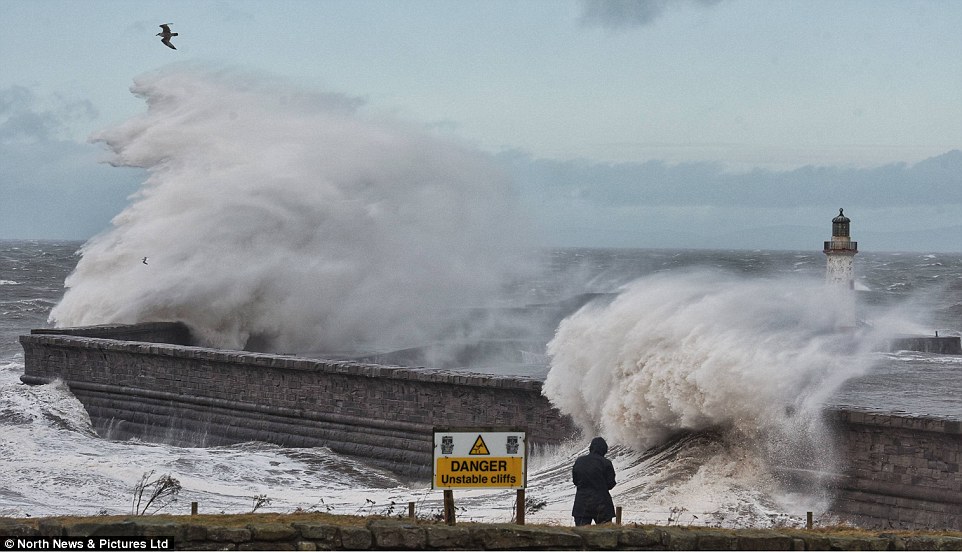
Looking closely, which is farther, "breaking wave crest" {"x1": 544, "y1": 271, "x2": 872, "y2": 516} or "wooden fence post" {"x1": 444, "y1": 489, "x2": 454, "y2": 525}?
"breaking wave crest" {"x1": 544, "y1": 271, "x2": 872, "y2": 516}

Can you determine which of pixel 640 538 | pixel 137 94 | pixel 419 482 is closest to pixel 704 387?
pixel 419 482

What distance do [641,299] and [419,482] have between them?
149 inches

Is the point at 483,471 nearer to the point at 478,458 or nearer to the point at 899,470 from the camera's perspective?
the point at 478,458

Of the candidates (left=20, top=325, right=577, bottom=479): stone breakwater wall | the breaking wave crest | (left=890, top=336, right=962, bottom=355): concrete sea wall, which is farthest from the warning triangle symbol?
(left=890, top=336, right=962, bottom=355): concrete sea wall

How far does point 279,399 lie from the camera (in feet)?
57.1

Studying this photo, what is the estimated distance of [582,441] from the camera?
14203mm

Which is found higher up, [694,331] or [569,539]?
[694,331]

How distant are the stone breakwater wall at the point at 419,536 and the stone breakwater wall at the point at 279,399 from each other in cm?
604

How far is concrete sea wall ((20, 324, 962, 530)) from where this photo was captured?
10.8m

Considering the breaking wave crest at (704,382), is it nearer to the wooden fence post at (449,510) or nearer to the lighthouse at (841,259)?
the wooden fence post at (449,510)

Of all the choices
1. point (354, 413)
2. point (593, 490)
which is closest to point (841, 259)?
point (354, 413)

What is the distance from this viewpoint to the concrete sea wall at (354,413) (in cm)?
1075

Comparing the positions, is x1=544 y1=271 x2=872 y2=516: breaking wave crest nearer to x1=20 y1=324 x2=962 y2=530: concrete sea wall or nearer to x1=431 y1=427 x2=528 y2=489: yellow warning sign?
x1=20 y1=324 x2=962 y2=530: concrete sea wall

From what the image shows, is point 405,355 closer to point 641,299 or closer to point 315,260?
point 315,260
